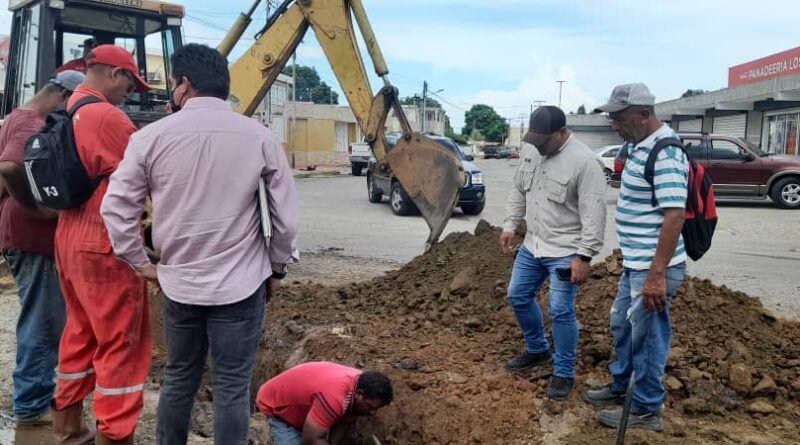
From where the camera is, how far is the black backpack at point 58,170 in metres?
2.96

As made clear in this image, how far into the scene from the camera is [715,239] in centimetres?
1177

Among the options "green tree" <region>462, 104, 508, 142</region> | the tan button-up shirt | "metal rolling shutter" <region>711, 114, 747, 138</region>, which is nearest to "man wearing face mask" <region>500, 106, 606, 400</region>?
the tan button-up shirt

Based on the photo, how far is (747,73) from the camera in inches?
1235

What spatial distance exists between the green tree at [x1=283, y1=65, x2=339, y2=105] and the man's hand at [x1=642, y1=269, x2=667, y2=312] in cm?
7867

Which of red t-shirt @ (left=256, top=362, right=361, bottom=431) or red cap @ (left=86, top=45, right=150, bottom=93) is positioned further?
red t-shirt @ (left=256, top=362, right=361, bottom=431)

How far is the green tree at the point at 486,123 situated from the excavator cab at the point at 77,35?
3553 inches

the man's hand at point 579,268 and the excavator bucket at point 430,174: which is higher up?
the excavator bucket at point 430,174

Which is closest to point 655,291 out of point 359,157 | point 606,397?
point 606,397

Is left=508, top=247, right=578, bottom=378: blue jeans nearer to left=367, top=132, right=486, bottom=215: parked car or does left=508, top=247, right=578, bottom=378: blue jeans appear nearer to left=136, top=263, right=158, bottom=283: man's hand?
left=136, top=263, right=158, bottom=283: man's hand

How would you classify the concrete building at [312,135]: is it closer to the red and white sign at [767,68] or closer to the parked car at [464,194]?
the red and white sign at [767,68]

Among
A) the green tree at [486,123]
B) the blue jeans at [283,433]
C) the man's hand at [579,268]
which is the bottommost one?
the blue jeans at [283,433]

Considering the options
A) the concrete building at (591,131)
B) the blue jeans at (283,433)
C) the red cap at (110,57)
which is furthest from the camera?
the concrete building at (591,131)

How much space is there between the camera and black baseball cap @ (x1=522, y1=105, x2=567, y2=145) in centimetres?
388

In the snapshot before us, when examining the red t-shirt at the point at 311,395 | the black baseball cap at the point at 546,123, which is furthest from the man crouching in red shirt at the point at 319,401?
the black baseball cap at the point at 546,123
